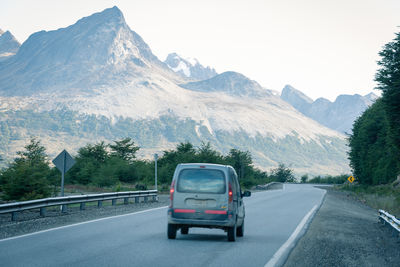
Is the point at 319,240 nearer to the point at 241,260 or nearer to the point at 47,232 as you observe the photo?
the point at 241,260

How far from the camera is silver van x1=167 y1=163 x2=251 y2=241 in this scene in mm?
12305

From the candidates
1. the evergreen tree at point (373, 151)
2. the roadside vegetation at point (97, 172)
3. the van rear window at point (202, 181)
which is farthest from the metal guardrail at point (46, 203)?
the evergreen tree at point (373, 151)

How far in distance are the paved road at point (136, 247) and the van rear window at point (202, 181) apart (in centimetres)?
120

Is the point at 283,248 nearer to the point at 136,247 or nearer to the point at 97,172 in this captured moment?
the point at 136,247

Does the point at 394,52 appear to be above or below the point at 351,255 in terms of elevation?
above

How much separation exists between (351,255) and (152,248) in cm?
397

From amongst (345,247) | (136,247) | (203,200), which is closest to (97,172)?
(203,200)

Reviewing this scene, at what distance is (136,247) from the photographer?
10.9m

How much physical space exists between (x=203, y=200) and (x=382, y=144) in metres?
51.5

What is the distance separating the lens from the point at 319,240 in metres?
12.9

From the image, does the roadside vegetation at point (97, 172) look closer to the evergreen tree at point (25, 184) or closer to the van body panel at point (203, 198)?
the evergreen tree at point (25, 184)

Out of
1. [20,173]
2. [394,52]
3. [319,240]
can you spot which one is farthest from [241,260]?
[394,52]

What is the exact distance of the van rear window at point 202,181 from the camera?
41.0ft

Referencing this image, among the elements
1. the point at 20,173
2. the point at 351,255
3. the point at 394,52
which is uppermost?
the point at 394,52
